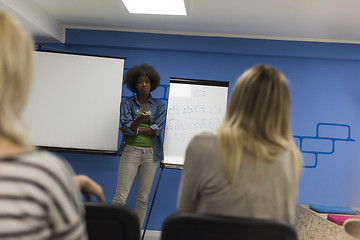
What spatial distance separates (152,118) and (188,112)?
1.53ft

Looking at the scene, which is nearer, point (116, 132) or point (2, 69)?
point (2, 69)

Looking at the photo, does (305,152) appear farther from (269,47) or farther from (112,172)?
(112,172)

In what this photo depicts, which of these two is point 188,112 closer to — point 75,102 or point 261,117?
point 75,102

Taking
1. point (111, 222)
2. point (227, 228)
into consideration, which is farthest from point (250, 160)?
point (111, 222)

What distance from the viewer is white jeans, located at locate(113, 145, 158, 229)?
365 centimetres

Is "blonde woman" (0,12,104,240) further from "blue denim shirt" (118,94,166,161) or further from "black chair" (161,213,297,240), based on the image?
"blue denim shirt" (118,94,166,161)

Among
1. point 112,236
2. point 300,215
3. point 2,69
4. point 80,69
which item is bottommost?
point 300,215

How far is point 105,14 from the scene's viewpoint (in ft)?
13.3

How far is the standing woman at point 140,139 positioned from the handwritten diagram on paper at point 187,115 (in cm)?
27

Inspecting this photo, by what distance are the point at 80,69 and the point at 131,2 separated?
42.0 inches

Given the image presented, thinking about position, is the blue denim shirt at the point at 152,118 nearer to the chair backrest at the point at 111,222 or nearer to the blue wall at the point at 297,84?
the blue wall at the point at 297,84

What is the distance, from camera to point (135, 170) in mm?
3689

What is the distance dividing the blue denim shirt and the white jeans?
77mm

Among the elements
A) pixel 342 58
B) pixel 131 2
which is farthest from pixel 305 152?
pixel 131 2
